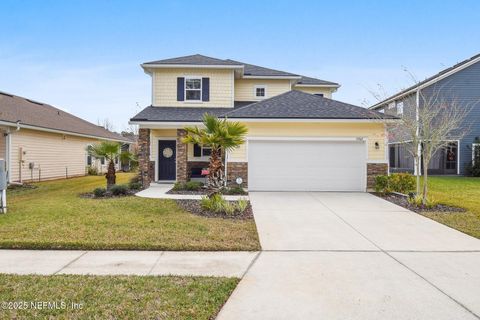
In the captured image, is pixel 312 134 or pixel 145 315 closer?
pixel 145 315

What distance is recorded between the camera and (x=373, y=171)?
13.4 meters

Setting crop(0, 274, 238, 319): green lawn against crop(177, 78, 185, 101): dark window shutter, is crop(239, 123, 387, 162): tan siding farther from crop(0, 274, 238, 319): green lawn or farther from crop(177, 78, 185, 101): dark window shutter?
crop(0, 274, 238, 319): green lawn

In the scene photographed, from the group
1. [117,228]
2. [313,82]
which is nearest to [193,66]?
[313,82]

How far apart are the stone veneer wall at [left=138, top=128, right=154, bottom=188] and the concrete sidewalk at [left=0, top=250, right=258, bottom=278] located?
29.2ft

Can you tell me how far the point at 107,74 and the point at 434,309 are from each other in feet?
82.8

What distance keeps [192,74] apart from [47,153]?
9.65m

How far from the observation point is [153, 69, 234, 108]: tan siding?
54.6 feet

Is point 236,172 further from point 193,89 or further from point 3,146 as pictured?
point 3,146

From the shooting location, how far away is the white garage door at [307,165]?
1341cm

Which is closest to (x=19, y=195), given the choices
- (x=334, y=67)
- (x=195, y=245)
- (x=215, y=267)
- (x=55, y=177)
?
(x=55, y=177)

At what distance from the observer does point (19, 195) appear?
1231 centimetres

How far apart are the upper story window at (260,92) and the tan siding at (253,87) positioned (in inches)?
5.2

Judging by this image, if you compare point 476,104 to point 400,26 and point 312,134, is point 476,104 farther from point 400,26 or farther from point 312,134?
point 312,134

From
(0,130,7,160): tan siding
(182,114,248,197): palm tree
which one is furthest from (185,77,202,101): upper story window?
(0,130,7,160): tan siding
